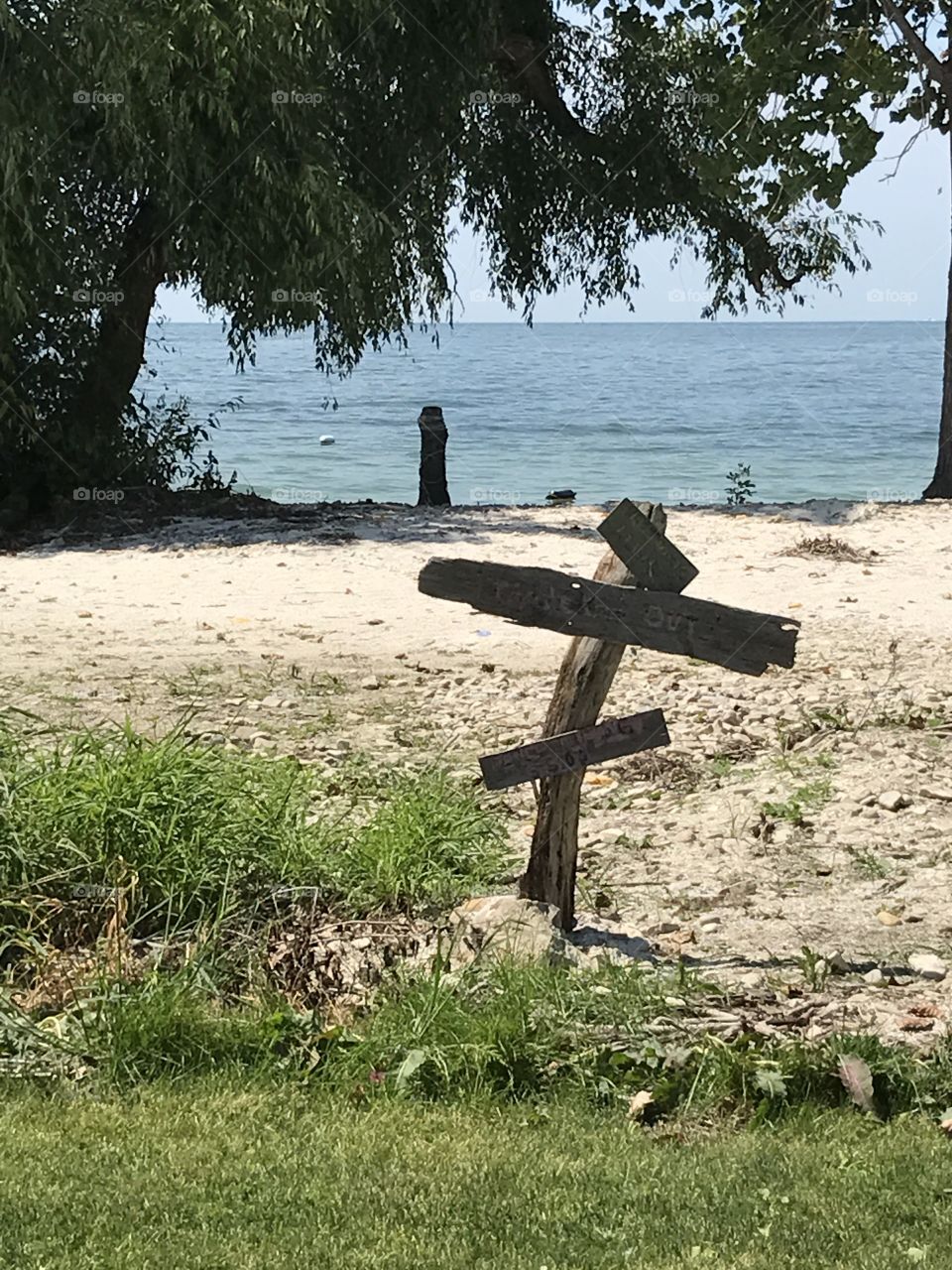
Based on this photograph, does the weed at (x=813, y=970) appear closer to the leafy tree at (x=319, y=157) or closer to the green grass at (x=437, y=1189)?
the green grass at (x=437, y=1189)

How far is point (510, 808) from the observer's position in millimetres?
7809

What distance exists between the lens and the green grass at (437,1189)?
3777 mm

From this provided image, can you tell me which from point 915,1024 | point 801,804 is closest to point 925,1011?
point 915,1024

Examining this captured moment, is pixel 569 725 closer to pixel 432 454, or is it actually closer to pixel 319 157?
pixel 319 157

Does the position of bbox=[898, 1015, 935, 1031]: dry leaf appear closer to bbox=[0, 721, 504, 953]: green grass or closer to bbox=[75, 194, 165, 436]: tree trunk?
bbox=[0, 721, 504, 953]: green grass

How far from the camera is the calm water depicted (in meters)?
39.5

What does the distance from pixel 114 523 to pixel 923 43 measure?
943cm

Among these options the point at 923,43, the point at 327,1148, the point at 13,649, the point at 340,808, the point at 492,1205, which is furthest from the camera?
the point at 923,43

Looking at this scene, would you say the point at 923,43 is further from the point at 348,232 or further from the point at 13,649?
the point at 13,649

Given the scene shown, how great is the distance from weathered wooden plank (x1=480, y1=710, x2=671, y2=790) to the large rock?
18.5 inches

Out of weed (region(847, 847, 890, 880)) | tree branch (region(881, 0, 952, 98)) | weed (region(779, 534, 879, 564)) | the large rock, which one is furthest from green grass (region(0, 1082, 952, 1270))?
tree branch (region(881, 0, 952, 98))

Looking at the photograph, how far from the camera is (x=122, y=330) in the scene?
1648cm

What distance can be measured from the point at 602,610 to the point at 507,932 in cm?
118

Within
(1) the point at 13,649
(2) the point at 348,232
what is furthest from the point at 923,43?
(1) the point at 13,649
